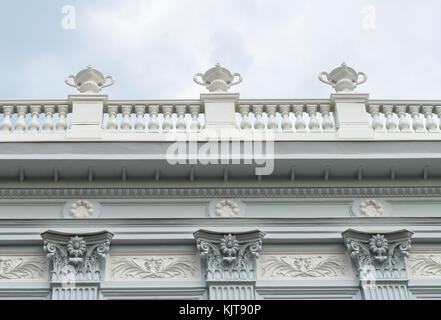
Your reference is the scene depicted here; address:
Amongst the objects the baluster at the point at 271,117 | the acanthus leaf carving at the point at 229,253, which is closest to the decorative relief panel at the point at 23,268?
the acanthus leaf carving at the point at 229,253

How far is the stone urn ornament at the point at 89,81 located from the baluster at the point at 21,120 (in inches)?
38.7

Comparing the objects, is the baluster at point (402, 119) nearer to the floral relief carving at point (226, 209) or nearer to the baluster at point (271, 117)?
the baluster at point (271, 117)

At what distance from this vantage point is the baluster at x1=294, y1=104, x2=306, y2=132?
656 inches

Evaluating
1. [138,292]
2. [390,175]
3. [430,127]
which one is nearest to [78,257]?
[138,292]

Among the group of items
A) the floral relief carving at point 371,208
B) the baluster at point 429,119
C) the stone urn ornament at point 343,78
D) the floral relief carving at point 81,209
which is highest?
the stone urn ornament at point 343,78

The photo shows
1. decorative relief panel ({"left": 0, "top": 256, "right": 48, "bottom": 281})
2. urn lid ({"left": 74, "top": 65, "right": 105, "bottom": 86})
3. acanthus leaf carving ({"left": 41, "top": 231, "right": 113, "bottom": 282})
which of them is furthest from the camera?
urn lid ({"left": 74, "top": 65, "right": 105, "bottom": 86})

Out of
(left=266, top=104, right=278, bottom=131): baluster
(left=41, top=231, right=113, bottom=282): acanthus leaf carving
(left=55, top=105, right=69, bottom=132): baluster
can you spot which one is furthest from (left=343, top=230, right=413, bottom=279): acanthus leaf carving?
(left=55, top=105, right=69, bottom=132): baluster

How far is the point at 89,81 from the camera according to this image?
17.3 m

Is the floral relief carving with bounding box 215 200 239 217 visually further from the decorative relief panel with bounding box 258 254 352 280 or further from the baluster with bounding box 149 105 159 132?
the baluster with bounding box 149 105 159 132

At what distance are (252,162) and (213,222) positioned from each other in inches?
47.3

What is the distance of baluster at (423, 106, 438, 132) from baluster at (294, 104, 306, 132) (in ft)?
7.38

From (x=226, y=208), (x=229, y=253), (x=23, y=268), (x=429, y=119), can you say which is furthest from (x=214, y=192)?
(x=429, y=119)

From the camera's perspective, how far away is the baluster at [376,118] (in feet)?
54.8

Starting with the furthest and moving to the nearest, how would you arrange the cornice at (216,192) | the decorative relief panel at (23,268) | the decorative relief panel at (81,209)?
1. the cornice at (216,192)
2. the decorative relief panel at (81,209)
3. the decorative relief panel at (23,268)
